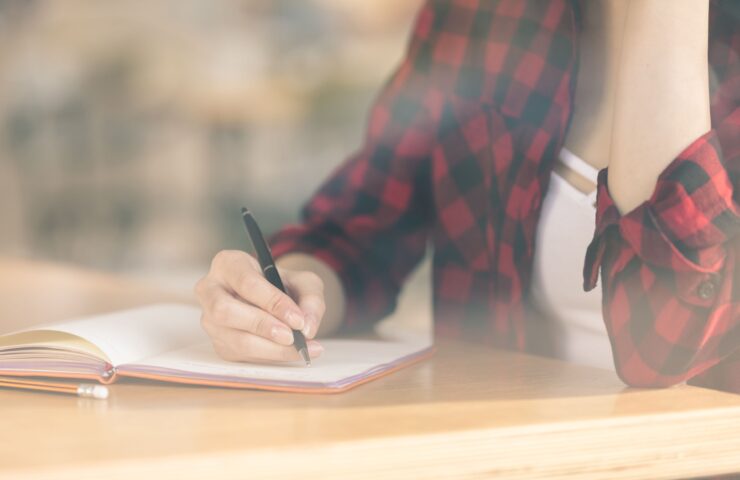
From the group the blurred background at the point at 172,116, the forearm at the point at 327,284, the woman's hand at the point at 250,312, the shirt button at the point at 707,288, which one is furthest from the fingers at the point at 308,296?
the blurred background at the point at 172,116

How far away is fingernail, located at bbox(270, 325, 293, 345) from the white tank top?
9.4 inches

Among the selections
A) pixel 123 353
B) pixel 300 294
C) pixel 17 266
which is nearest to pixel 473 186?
pixel 300 294

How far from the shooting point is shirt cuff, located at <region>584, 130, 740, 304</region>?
468mm

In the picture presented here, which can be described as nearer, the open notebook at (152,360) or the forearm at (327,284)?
the open notebook at (152,360)

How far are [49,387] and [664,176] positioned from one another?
35 centimetres

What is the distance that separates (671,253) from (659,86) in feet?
0.31

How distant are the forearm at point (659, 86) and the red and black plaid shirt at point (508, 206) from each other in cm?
1

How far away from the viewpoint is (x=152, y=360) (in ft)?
1.56

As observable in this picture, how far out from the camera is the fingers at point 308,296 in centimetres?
50

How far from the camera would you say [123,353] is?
472 millimetres

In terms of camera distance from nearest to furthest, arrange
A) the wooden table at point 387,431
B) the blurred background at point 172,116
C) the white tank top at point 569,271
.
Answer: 1. the wooden table at point 387,431
2. the white tank top at point 569,271
3. the blurred background at point 172,116

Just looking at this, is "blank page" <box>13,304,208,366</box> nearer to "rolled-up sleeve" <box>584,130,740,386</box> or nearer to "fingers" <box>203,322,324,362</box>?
"fingers" <box>203,322,324,362</box>

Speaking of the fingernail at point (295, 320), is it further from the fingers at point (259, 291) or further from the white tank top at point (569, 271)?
the white tank top at point (569, 271)

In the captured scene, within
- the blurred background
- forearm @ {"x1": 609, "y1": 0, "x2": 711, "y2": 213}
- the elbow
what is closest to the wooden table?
the elbow
